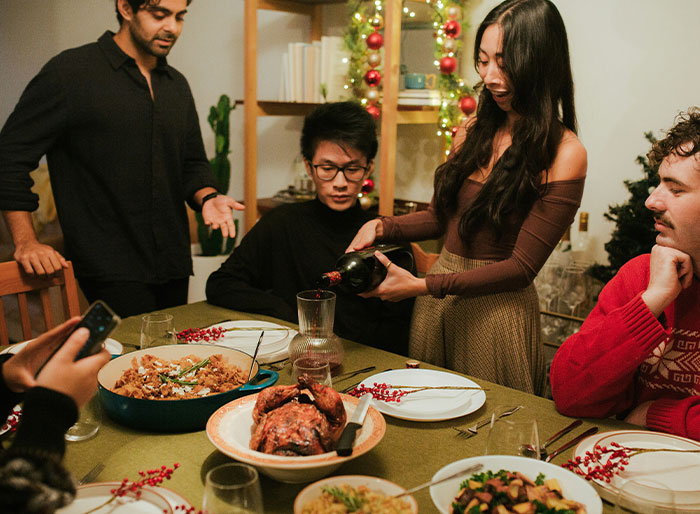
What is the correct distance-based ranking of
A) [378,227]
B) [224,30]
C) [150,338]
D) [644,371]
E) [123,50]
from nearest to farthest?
[644,371]
[150,338]
[378,227]
[123,50]
[224,30]

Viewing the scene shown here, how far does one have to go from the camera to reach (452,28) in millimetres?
3162

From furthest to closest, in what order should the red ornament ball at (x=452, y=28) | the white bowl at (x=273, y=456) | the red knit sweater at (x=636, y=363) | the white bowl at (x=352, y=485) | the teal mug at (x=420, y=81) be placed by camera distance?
1. the teal mug at (x=420, y=81)
2. the red ornament ball at (x=452, y=28)
3. the red knit sweater at (x=636, y=363)
4. the white bowl at (x=273, y=456)
5. the white bowl at (x=352, y=485)

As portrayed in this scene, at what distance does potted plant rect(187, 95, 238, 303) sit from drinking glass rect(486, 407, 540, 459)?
117 inches

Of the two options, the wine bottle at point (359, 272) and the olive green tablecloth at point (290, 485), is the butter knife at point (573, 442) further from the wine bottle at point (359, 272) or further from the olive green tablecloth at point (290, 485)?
the wine bottle at point (359, 272)

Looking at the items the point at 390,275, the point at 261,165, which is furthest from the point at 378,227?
the point at 261,165

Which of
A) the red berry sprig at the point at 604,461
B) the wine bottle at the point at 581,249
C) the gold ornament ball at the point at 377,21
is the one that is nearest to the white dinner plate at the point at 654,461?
the red berry sprig at the point at 604,461

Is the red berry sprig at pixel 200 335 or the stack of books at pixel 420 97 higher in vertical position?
the stack of books at pixel 420 97

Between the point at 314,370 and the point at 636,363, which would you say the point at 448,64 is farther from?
the point at 314,370

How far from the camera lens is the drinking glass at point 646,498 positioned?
2.63 ft

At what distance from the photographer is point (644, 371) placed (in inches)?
54.5

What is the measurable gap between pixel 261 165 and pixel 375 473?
11.7ft

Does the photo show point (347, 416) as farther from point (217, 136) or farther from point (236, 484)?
point (217, 136)

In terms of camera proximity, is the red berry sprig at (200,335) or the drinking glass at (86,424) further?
the red berry sprig at (200,335)

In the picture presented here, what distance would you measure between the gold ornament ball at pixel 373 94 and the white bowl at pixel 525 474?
8.72ft
